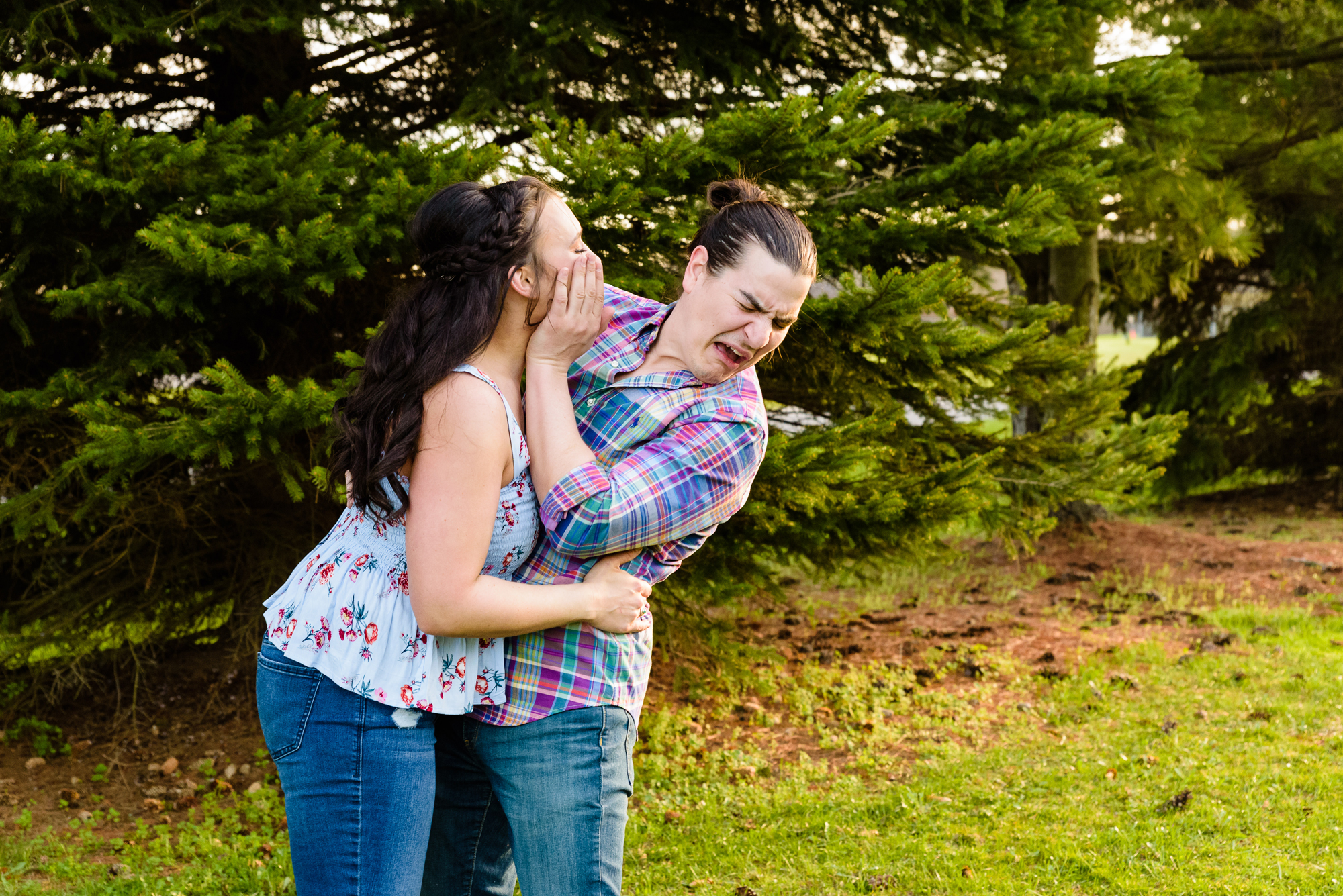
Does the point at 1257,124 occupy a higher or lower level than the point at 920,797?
higher

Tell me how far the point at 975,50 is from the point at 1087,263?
4.10 metres

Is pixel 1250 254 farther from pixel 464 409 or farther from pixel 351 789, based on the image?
pixel 351 789

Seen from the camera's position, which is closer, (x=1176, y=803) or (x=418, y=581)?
(x=418, y=581)

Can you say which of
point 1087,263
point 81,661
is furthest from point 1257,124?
point 81,661

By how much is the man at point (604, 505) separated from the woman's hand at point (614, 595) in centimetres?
4

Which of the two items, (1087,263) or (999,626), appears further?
(1087,263)

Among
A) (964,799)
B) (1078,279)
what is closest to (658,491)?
(964,799)

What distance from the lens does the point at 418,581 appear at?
1.60m

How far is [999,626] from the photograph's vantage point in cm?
656

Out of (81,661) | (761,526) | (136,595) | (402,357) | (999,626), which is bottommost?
(999,626)

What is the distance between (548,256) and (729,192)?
476 mm

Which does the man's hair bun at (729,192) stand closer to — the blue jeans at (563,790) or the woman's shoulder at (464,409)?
the woman's shoulder at (464,409)

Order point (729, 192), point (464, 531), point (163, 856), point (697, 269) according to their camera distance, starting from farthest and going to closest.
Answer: point (163, 856) < point (729, 192) < point (697, 269) < point (464, 531)

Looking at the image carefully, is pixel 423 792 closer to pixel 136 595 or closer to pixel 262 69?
pixel 136 595
